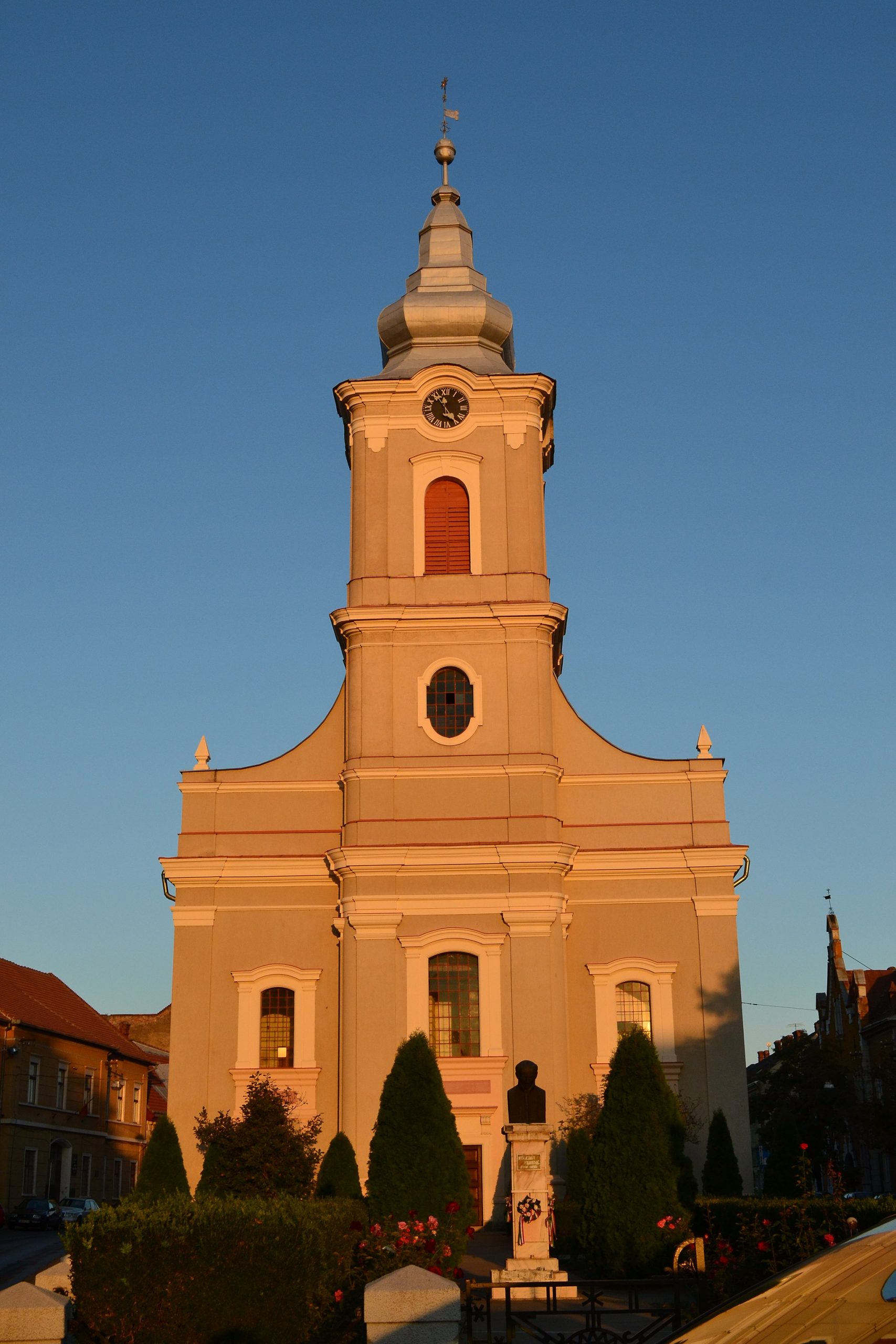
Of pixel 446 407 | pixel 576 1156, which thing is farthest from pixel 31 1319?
pixel 446 407

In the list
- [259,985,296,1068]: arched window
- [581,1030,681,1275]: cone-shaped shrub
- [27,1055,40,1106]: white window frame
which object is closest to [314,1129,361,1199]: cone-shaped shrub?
[259,985,296,1068]: arched window

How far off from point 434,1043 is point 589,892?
5042 millimetres

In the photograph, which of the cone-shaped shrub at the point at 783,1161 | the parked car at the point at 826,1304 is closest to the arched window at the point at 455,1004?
the cone-shaped shrub at the point at 783,1161

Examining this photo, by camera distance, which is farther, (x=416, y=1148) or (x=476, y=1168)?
(x=476, y=1168)

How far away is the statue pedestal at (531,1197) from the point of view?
20891 millimetres

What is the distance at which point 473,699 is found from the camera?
34.1 m

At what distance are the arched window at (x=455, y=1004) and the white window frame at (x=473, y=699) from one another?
4810mm

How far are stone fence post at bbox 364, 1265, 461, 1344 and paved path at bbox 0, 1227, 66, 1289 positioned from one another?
1089 centimetres

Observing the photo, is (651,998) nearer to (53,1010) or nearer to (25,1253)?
(25,1253)

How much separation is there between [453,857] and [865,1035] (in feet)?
123

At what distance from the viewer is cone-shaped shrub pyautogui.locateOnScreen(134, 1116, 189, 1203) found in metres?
28.9

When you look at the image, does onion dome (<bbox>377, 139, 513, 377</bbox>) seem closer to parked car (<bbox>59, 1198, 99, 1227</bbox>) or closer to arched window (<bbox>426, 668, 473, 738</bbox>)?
arched window (<bbox>426, 668, 473, 738</bbox>)

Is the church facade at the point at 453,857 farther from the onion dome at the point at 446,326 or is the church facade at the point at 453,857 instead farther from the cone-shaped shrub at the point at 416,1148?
the cone-shaped shrub at the point at 416,1148

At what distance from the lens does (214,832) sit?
34531 millimetres
